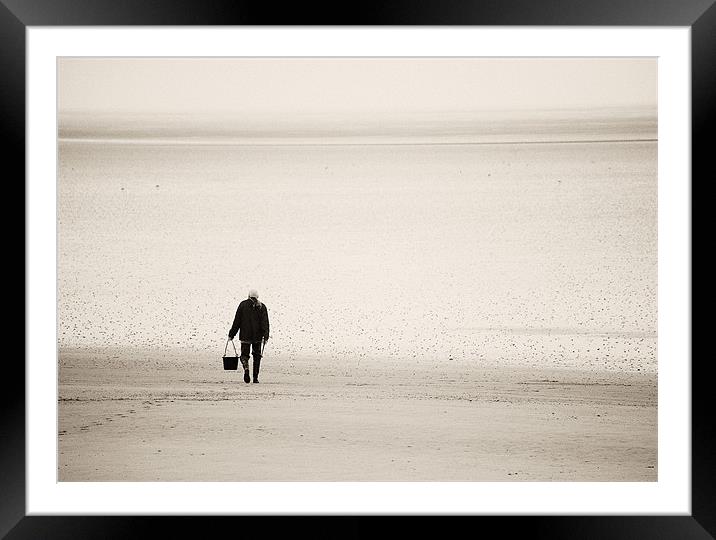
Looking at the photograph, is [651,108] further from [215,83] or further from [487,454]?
[215,83]

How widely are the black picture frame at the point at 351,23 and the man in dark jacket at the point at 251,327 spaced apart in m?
0.66

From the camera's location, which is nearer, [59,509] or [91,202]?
[59,509]

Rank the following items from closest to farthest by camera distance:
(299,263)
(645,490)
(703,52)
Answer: (703,52) → (645,490) → (299,263)

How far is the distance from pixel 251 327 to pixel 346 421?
549 millimetres

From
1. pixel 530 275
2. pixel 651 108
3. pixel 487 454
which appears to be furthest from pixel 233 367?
pixel 651 108

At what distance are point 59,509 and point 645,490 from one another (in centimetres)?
221

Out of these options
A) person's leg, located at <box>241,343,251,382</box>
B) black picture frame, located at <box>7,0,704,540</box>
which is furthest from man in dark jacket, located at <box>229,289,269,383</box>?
black picture frame, located at <box>7,0,704,540</box>

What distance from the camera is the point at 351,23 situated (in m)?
2.41

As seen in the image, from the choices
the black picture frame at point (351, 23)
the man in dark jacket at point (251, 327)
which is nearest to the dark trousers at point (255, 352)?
the man in dark jacket at point (251, 327)

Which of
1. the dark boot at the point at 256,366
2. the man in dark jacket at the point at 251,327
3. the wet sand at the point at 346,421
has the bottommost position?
the wet sand at the point at 346,421

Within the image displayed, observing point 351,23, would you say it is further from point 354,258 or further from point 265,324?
point 265,324

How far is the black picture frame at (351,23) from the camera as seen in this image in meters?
2.39

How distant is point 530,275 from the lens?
292 cm

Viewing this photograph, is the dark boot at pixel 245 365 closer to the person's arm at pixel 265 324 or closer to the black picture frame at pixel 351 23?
the person's arm at pixel 265 324
